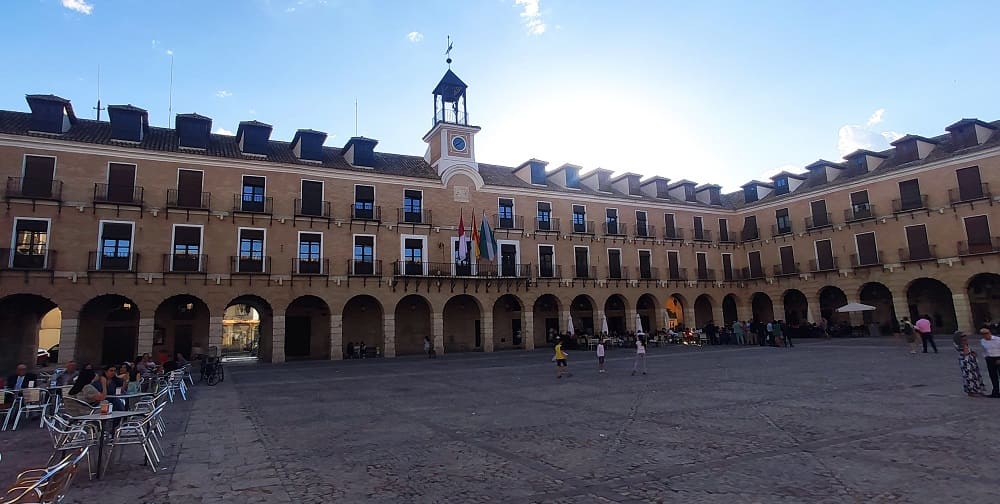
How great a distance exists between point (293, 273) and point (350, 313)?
4.57 m

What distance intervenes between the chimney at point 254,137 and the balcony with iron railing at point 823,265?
36.1 meters

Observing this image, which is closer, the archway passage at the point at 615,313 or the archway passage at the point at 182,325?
the archway passage at the point at 182,325

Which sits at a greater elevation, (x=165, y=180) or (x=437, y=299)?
(x=165, y=180)

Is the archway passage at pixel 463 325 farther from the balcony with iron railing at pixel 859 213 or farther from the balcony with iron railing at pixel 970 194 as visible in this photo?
the balcony with iron railing at pixel 970 194

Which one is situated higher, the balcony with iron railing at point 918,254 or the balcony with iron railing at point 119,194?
the balcony with iron railing at point 119,194

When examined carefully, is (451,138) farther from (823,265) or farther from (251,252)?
(823,265)

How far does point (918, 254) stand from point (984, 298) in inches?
172

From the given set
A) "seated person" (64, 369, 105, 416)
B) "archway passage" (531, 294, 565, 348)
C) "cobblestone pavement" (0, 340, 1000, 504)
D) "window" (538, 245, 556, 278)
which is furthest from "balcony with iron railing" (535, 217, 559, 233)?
"seated person" (64, 369, 105, 416)

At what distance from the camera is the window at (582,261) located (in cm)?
3512

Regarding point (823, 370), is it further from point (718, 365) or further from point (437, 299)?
point (437, 299)

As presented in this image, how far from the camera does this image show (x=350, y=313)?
30.0 metres

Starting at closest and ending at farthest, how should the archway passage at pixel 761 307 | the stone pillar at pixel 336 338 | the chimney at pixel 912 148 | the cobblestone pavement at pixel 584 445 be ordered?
the cobblestone pavement at pixel 584 445 < the stone pillar at pixel 336 338 < the chimney at pixel 912 148 < the archway passage at pixel 761 307

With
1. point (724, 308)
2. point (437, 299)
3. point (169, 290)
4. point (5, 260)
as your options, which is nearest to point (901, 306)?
point (724, 308)

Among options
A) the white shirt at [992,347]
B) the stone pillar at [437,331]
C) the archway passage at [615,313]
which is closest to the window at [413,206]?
the stone pillar at [437,331]
